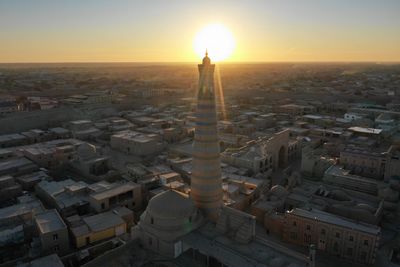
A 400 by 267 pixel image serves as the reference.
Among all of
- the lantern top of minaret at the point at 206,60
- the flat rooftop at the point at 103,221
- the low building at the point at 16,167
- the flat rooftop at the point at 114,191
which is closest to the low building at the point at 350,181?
the flat rooftop at the point at 114,191

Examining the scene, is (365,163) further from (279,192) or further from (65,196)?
(65,196)

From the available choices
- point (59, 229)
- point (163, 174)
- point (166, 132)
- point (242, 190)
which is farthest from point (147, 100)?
point (59, 229)

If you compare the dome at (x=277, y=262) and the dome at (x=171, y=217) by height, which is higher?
the dome at (x=171, y=217)

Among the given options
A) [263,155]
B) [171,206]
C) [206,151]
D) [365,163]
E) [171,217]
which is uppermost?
[206,151]

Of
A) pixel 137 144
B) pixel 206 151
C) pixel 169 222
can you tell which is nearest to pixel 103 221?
pixel 169 222

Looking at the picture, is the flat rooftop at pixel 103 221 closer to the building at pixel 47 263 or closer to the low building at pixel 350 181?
the building at pixel 47 263

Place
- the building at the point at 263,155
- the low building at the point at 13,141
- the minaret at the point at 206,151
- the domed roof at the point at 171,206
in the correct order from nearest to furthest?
the domed roof at the point at 171,206
the minaret at the point at 206,151
the building at the point at 263,155
the low building at the point at 13,141

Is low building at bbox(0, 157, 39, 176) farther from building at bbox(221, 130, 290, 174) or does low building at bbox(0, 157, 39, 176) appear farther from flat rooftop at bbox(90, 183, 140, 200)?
building at bbox(221, 130, 290, 174)
